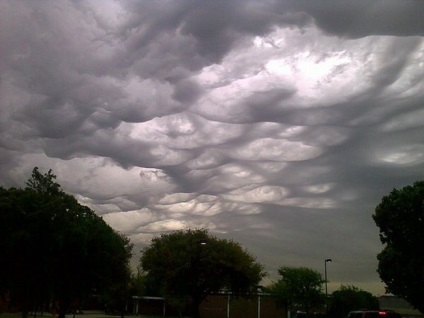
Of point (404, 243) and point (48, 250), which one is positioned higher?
point (404, 243)

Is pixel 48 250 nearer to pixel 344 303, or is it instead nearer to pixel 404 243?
pixel 404 243

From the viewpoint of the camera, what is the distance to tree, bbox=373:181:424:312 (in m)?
Result: 47.0

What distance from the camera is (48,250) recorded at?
4269 centimetres

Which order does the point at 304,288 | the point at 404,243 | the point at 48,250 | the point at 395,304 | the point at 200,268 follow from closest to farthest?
the point at 48,250
the point at 404,243
the point at 200,268
the point at 304,288
the point at 395,304

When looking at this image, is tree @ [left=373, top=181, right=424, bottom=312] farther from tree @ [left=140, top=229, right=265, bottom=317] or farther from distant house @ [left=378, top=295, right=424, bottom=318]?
distant house @ [left=378, top=295, right=424, bottom=318]

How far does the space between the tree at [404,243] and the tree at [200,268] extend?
22209mm

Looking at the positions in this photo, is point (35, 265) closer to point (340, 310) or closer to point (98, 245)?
point (98, 245)

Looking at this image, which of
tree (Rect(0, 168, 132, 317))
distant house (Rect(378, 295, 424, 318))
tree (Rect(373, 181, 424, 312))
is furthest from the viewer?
distant house (Rect(378, 295, 424, 318))

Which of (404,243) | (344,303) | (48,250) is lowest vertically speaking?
(344,303)

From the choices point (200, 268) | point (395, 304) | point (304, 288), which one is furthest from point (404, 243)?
point (395, 304)

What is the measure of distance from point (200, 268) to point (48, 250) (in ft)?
94.6

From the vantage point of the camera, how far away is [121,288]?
Result: 72062mm

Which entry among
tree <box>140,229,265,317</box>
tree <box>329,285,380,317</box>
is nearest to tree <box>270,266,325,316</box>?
tree <box>329,285,380,317</box>

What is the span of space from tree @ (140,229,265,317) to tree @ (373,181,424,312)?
2221 cm
